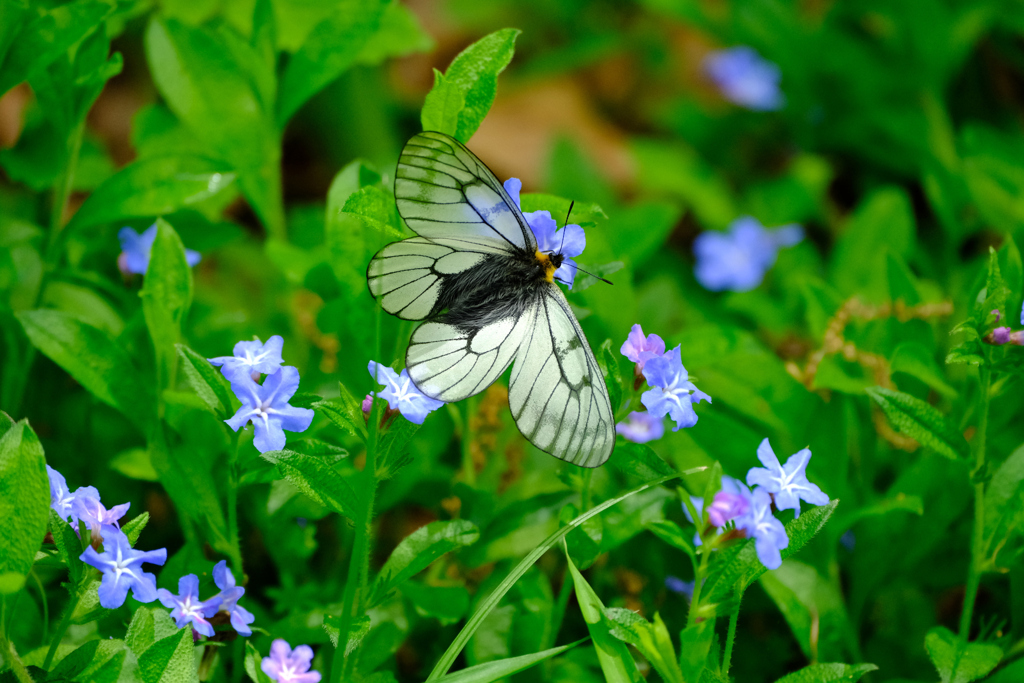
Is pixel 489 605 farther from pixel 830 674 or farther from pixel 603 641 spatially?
pixel 830 674

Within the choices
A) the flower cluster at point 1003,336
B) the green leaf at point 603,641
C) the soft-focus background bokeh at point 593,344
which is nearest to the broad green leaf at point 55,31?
the soft-focus background bokeh at point 593,344

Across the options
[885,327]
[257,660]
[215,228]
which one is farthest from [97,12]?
[885,327]

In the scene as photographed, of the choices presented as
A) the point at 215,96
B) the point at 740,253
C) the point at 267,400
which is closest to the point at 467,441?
the point at 267,400

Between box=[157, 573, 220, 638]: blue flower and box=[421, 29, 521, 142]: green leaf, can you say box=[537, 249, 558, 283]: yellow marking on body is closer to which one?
box=[421, 29, 521, 142]: green leaf

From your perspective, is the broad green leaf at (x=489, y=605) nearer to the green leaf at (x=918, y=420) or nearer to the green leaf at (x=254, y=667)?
the green leaf at (x=254, y=667)

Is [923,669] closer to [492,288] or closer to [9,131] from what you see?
[492,288]

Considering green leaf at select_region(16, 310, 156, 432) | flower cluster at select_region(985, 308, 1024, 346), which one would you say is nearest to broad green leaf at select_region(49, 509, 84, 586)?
green leaf at select_region(16, 310, 156, 432)
